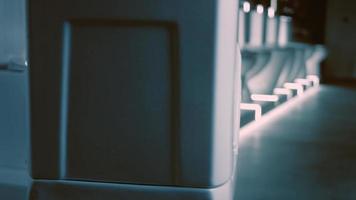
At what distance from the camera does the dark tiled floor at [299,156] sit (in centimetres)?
238

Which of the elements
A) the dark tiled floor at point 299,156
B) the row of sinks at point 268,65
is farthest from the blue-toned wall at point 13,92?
the row of sinks at point 268,65

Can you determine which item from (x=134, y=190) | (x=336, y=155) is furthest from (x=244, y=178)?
(x=134, y=190)

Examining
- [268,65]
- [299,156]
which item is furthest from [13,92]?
[268,65]

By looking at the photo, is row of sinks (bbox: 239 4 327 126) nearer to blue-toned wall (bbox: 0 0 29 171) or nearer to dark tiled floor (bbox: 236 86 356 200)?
dark tiled floor (bbox: 236 86 356 200)

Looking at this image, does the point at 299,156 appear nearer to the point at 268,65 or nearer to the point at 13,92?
the point at 13,92

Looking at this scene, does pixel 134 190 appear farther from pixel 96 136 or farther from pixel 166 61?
pixel 166 61

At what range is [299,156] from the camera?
10.4 feet

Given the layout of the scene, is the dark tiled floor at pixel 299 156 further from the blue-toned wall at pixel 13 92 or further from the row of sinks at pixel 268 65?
the blue-toned wall at pixel 13 92

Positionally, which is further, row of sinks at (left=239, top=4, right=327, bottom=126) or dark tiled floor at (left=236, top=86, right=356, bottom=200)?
row of sinks at (left=239, top=4, right=327, bottom=126)

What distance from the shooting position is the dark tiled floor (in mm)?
2378

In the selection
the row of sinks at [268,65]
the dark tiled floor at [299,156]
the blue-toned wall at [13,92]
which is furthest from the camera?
the row of sinks at [268,65]

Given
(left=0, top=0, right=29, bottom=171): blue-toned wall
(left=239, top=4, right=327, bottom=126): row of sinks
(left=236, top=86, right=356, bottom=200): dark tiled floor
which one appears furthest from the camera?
(left=239, top=4, right=327, bottom=126): row of sinks

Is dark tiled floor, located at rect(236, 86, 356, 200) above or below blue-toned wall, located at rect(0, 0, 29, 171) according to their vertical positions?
below


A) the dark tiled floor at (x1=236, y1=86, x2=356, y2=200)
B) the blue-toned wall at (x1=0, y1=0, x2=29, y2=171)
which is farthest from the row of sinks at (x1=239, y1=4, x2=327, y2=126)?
the blue-toned wall at (x1=0, y1=0, x2=29, y2=171)
